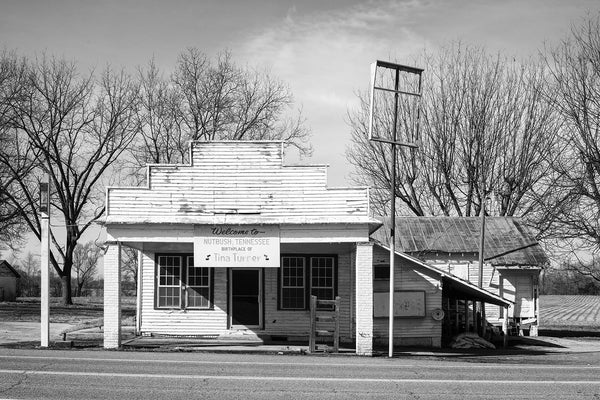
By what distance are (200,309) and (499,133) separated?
22.9m

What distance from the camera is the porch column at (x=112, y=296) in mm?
19203

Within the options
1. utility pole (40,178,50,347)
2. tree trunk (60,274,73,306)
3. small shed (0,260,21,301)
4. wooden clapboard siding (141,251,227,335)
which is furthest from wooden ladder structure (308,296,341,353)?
small shed (0,260,21,301)

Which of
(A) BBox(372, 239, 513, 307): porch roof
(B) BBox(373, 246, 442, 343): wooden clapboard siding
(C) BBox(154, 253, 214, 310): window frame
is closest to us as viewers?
(A) BBox(372, 239, 513, 307): porch roof

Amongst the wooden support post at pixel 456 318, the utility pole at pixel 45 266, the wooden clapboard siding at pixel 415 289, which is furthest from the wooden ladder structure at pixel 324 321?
the utility pole at pixel 45 266

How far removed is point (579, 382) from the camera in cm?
1327

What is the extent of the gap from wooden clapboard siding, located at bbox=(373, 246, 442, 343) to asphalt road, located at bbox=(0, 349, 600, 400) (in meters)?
5.59

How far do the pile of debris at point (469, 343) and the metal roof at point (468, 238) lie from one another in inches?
262

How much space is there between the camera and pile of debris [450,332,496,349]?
A: 22.7m

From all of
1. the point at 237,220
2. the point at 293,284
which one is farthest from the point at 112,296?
the point at 293,284

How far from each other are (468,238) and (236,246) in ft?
44.7

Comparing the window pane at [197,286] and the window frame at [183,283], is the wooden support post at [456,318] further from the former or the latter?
the window pane at [197,286]

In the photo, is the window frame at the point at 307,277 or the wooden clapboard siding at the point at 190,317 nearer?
the wooden clapboard siding at the point at 190,317

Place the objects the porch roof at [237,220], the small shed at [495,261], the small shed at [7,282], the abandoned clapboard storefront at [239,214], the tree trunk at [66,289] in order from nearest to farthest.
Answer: the porch roof at [237,220] → the abandoned clapboard storefront at [239,214] → the small shed at [495,261] → the tree trunk at [66,289] → the small shed at [7,282]

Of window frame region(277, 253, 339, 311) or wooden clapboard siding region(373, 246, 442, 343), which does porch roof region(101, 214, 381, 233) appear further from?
window frame region(277, 253, 339, 311)
